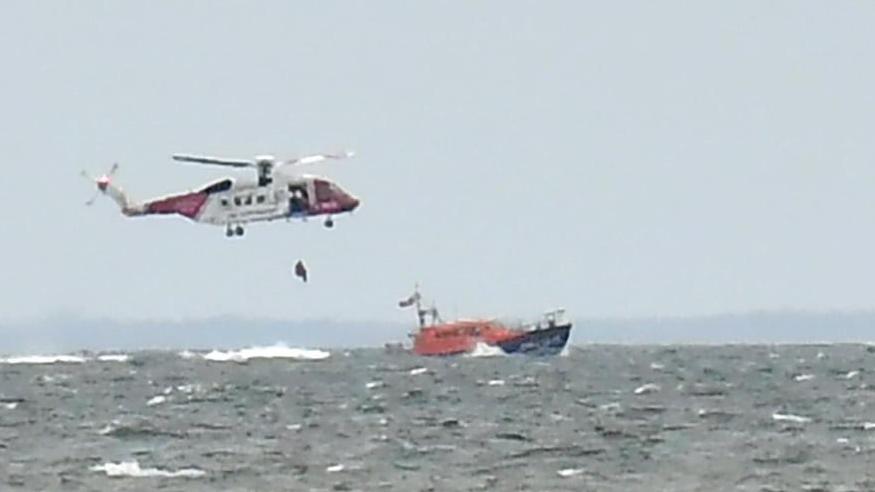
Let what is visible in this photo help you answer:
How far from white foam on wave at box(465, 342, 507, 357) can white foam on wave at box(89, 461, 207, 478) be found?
4337 inches

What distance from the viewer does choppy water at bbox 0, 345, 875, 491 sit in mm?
67750

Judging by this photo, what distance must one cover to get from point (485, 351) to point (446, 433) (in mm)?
98552

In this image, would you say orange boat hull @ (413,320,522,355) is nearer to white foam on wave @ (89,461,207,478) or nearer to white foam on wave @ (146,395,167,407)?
white foam on wave @ (146,395,167,407)

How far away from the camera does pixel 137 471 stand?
7088cm

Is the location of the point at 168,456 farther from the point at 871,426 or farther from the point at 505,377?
the point at 505,377

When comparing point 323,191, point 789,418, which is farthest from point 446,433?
point 789,418

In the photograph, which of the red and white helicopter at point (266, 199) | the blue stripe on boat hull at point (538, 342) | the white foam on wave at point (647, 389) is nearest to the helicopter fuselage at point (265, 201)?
the red and white helicopter at point (266, 199)

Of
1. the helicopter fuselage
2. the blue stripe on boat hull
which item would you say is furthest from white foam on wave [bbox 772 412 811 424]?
the blue stripe on boat hull

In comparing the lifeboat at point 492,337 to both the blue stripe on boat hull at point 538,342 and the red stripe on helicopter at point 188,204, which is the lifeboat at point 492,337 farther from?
the red stripe on helicopter at point 188,204

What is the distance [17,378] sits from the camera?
163125 millimetres

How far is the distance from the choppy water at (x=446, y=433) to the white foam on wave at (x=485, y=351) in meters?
36.9

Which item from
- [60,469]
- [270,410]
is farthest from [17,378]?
[60,469]

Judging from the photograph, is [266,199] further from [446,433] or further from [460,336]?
[460,336]

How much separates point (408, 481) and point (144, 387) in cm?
7219
